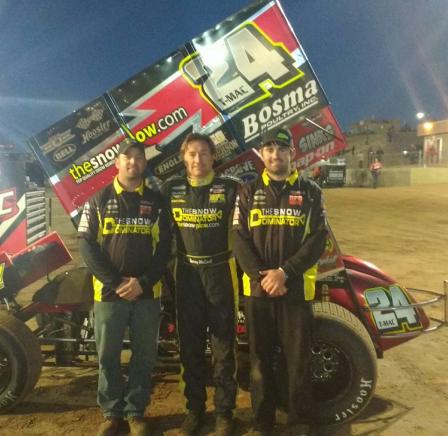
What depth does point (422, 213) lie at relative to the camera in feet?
52.2

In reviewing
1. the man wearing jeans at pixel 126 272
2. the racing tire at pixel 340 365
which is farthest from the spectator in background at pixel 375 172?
the man wearing jeans at pixel 126 272

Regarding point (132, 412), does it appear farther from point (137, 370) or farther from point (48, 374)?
point (48, 374)

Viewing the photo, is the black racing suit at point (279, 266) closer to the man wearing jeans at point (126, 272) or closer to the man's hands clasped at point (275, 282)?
the man's hands clasped at point (275, 282)

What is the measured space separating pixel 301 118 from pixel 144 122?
1.21 meters

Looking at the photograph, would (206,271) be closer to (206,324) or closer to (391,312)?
(206,324)

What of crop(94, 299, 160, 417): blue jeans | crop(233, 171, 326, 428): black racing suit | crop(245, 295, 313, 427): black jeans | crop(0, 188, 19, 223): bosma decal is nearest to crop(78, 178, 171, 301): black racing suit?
crop(94, 299, 160, 417): blue jeans

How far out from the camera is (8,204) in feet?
12.3

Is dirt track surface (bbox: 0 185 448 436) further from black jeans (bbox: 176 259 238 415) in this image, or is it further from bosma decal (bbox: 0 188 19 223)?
bosma decal (bbox: 0 188 19 223)

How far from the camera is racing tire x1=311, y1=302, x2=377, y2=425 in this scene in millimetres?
3160

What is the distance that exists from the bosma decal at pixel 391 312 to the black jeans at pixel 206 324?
1111 millimetres

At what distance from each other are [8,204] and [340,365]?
2.81 meters

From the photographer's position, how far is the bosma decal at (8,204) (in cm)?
370

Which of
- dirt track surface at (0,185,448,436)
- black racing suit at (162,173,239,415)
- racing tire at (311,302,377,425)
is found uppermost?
black racing suit at (162,173,239,415)

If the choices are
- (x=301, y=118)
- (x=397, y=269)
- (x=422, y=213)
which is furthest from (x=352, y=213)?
(x=301, y=118)
